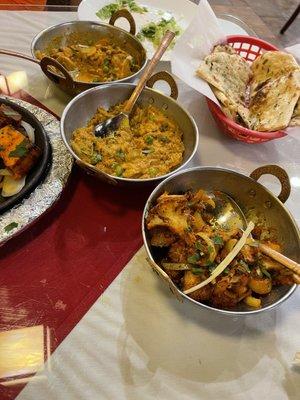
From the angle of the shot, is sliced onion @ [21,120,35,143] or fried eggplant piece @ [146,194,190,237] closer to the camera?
fried eggplant piece @ [146,194,190,237]

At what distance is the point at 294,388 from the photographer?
1211 millimetres

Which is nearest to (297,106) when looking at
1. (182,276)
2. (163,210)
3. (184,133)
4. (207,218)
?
(184,133)

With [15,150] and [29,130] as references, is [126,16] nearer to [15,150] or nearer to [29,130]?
[29,130]

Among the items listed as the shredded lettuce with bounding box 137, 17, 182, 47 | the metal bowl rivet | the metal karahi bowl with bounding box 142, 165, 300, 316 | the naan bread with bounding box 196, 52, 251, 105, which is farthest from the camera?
the shredded lettuce with bounding box 137, 17, 182, 47

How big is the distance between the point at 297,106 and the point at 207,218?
888 millimetres

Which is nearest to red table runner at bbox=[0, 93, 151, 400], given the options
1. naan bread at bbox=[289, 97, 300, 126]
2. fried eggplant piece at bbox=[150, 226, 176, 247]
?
fried eggplant piece at bbox=[150, 226, 176, 247]

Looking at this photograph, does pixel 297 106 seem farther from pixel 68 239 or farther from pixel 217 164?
pixel 68 239

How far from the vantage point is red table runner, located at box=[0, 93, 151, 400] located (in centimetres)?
124

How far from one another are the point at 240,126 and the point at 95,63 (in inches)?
34.0

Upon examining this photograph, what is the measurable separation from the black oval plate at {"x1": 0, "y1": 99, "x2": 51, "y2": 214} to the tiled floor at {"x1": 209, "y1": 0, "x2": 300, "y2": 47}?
425 centimetres

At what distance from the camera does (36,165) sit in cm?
151

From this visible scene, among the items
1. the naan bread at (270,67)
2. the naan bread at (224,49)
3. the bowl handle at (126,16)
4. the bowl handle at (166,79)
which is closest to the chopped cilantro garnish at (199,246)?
the bowl handle at (166,79)

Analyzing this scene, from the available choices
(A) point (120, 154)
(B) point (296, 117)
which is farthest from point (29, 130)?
(B) point (296, 117)

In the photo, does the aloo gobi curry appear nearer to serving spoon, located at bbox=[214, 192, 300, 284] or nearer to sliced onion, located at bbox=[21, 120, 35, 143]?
sliced onion, located at bbox=[21, 120, 35, 143]
